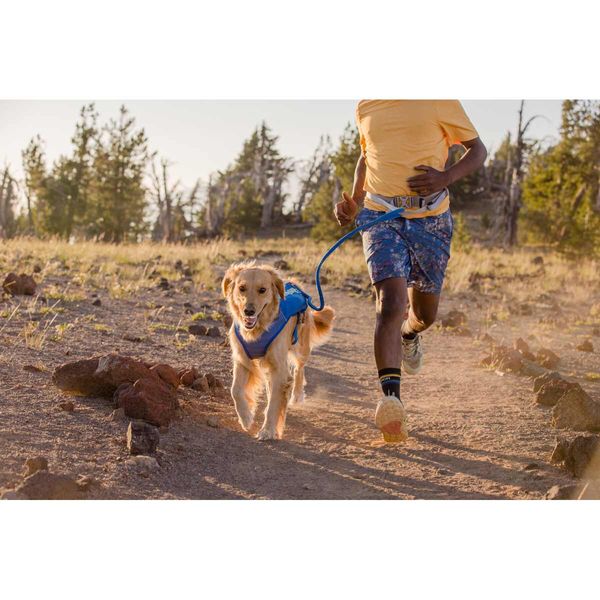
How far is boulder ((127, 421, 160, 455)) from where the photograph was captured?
4.36 meters

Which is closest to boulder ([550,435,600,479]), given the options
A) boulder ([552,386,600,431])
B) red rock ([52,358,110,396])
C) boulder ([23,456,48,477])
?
boulder ([552,386,600,431])

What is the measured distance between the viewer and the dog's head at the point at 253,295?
A: 5207mm

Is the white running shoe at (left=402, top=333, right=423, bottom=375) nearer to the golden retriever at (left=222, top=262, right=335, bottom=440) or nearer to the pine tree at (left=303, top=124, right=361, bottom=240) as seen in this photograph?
the golden retriever at (left=222, top=262, right=335, bottom=440)

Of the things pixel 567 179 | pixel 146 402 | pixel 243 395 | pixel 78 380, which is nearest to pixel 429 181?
pixel 243 395

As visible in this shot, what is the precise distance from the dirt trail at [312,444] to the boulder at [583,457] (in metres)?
0.09

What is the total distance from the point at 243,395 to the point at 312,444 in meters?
0.64

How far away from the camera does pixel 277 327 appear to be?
5371mm

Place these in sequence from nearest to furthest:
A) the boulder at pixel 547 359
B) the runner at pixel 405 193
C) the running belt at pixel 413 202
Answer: the runner at pixel 405 193, the running belt at pixel 413 202, the boulder at pixel 547 359

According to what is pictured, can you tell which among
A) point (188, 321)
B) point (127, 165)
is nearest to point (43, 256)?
point (188, 321)

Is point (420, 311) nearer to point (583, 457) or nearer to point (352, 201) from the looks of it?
point (352, 201)

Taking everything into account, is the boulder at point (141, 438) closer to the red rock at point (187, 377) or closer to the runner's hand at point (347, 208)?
the red rock at point (187, 377)

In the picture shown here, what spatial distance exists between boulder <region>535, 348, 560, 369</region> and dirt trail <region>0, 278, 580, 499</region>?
3.41ft

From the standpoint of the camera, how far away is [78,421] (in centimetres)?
479

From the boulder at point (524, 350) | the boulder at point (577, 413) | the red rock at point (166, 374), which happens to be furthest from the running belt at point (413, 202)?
the boulder at point (524, 350)
